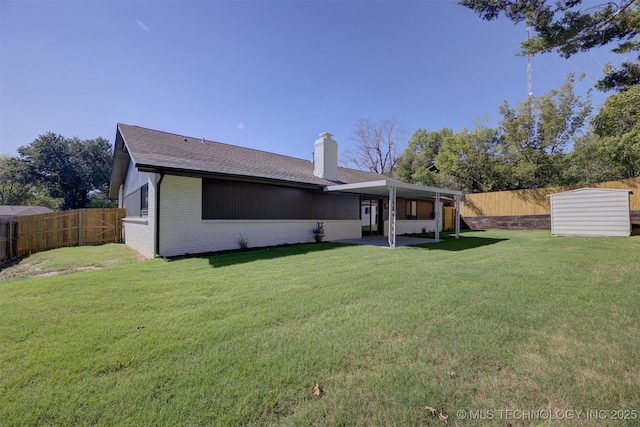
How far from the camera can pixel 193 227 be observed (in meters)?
8.31

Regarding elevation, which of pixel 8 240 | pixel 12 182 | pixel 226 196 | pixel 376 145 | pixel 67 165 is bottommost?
pixel 8 240

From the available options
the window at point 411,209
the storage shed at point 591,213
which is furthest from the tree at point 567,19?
the window at point 411,209

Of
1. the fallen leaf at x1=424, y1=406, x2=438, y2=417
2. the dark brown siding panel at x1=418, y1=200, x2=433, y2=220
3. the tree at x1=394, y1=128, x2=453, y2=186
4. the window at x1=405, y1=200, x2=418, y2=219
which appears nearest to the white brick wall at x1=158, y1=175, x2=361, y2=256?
the fallen leaf at x1=424, y1=406, x2=438, y2=417

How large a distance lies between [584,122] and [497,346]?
2330 cm

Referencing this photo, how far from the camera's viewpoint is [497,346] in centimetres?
266

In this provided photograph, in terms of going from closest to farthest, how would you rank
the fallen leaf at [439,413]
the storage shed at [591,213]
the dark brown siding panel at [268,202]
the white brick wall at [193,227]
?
the fallen leaf at [439,413], the white brick wall at [193,227], the dark brown siding panel at [268,202], the storage shed at [591,213]

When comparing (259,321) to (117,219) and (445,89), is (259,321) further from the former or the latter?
(445,89)

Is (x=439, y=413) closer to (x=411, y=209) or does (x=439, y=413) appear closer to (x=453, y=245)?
(x=453, y=245)

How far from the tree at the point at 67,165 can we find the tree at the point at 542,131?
41013mm

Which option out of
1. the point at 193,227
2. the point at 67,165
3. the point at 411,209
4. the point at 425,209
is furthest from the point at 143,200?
the point at 67,165

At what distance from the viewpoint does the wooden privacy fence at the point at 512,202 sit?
Result: 15695 millimetres

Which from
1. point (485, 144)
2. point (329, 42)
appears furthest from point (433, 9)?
point (485, 144)

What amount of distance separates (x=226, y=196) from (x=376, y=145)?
24.2 m

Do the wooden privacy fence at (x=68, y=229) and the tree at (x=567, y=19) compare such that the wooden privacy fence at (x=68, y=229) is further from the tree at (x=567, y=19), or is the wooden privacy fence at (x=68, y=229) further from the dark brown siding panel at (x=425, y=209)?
the dark brown siding panel at (x=425, y=209)
